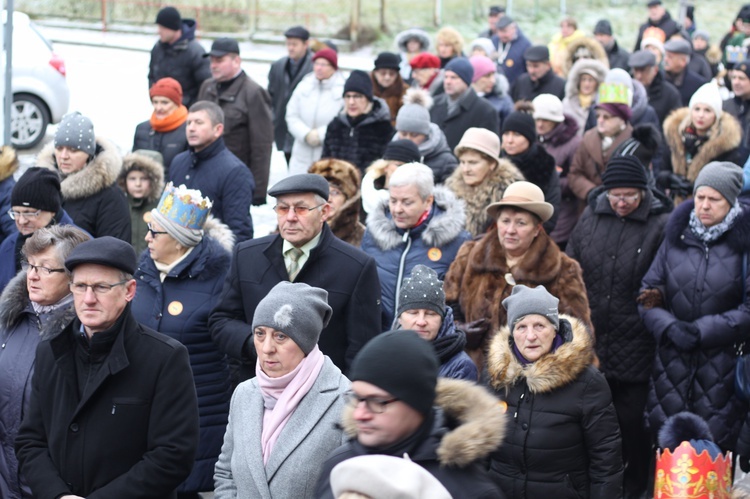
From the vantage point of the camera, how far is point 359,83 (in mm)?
10203

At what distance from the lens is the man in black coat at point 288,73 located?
A: 43.8 ft

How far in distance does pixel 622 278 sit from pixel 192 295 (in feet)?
9.75

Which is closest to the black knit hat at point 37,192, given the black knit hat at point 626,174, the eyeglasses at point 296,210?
the eyeglasses at point 296,210

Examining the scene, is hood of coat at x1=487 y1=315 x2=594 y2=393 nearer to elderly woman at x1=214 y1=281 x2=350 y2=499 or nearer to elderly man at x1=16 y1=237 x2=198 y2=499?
elderly woman at x1=214 y1=281 x2=350 y2=499

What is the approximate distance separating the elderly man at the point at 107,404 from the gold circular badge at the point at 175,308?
1176 mm

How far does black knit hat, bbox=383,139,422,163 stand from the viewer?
28.8 feet

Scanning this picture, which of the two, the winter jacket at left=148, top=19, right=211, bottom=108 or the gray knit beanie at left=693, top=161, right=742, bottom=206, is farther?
the winter jacket at left=148, top=19, right=211, bottom=108

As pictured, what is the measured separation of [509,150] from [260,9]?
2049 cm

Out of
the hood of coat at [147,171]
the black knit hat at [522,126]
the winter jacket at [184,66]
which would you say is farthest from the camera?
the winter jacket at [184,66]

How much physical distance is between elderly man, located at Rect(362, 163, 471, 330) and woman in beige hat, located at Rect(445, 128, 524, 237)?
3.09 ft

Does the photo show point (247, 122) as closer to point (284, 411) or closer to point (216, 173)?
point (216, 173)

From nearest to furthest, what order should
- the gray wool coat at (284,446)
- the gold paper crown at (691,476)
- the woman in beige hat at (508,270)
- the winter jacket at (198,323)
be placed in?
the gray wool coat at (284,446) → the gold paper crown at (691,476) → the winter jacket at (198,323) → the woman in beige hat at (508,270)

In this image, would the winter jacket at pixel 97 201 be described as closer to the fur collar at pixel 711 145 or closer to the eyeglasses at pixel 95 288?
the eyeglasses at pixel 95 288

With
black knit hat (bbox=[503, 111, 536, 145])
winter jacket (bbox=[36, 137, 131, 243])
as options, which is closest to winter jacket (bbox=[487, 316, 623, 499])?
winter jacket (bbox=[36, 137, 131, 243])
